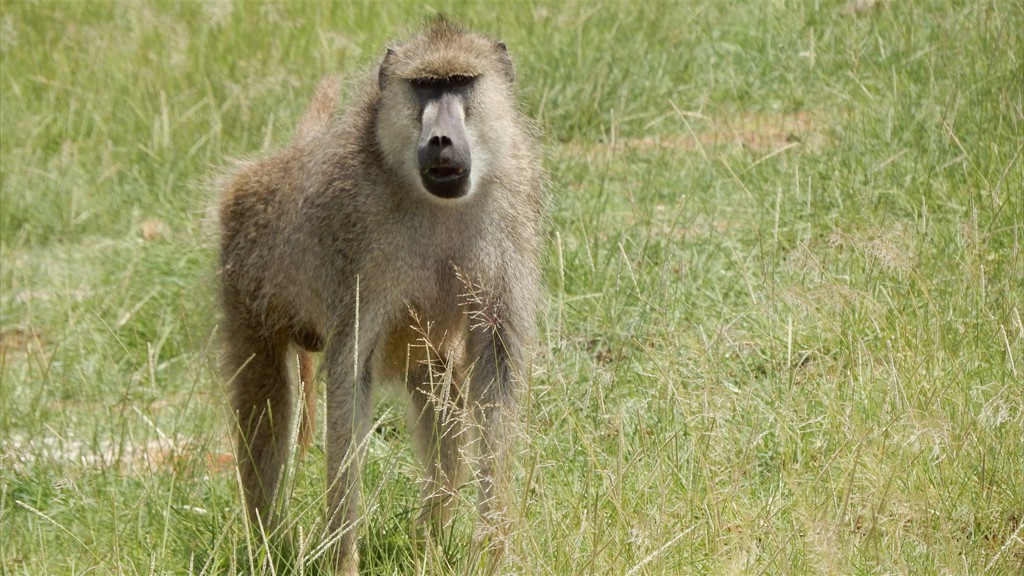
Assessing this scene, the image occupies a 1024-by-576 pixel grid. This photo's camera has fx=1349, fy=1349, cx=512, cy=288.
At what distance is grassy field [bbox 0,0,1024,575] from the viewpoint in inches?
134

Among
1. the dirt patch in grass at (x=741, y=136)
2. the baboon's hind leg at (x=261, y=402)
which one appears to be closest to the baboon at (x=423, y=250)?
the baboon's hind leg at (x=261, y=402)

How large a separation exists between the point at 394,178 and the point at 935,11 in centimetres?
344

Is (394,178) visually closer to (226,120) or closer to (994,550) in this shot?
(994,550)

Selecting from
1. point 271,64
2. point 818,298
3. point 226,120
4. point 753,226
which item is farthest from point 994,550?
point 271,64

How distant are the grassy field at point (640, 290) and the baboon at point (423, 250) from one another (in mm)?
158

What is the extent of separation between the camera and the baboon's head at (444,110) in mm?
3709

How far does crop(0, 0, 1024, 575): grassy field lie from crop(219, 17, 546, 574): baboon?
0.16m

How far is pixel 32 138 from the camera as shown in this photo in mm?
7457

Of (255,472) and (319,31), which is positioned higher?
(319,31)

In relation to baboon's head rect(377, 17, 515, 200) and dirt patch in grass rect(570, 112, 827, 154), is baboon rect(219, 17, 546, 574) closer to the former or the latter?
baboon's head rect(377, 17, 515, 200)

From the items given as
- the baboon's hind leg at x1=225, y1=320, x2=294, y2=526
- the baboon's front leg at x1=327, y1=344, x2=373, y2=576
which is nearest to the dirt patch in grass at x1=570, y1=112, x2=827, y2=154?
the baboon's hind leg at x1=225, y1=320, x2=294, y2=526

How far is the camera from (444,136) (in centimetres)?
367

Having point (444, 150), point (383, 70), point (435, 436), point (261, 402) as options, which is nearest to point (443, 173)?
point (444, 150)

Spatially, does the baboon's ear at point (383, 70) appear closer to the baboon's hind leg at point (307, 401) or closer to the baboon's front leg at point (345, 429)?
the baboon's front leg at point (345, 429)
